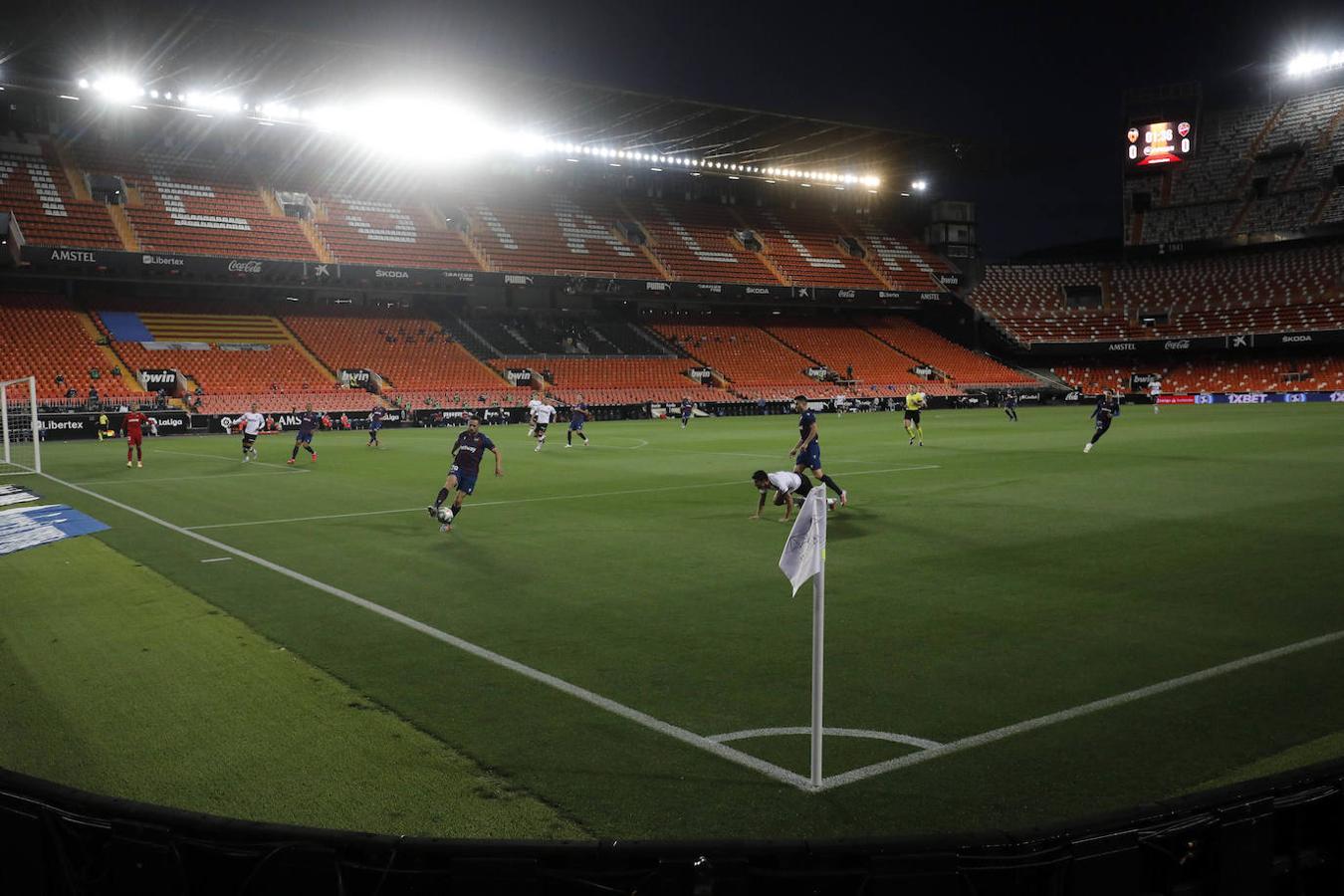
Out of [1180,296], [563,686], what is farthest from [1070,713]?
[1180,296]

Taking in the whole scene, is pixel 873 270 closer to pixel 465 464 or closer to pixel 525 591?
pixel 465 464

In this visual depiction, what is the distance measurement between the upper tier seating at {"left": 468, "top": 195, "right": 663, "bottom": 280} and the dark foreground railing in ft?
203

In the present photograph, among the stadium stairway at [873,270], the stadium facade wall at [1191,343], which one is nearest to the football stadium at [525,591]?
the stadium stairway at [873,270]

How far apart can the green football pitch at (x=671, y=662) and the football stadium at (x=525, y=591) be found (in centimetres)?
5

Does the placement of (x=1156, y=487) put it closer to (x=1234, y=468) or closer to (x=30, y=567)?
(x=1234, y=468)

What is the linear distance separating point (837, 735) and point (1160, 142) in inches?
3381

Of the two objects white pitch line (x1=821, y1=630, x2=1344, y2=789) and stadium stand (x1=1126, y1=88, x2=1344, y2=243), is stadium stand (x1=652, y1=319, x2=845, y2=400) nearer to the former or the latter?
stadium stand (x1=1126, y1=88, x2=1344, y2=243)

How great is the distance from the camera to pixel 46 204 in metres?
51.4

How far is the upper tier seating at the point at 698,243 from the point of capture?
72.2m

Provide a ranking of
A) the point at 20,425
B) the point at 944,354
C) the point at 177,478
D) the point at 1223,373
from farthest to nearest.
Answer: the point at 944,354
the point at 1223,373
the point at 20,425
the point at 177,478

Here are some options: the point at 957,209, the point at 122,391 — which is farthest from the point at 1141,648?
the point at 957,209

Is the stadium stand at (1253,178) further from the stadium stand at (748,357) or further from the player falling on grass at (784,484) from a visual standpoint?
the player falling on grass at (784,484)

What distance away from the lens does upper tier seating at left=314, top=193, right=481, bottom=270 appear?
5959 cm

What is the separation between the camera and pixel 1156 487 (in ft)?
61.6
